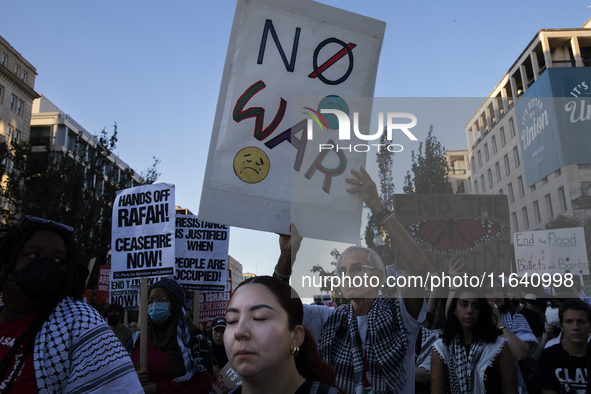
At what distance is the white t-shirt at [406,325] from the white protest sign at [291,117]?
53cm

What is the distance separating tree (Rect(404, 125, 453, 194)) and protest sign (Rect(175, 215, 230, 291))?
4257 millimetres

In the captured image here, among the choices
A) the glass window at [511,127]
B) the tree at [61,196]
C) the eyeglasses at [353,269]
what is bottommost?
the eyeglasses at [353,269]

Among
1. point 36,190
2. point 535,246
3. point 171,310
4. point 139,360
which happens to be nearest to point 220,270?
point 171,310

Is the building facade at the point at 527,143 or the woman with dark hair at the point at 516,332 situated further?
the woman with dark hair at the point at 516,332

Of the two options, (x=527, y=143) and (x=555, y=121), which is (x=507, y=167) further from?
(x=527, y=143)

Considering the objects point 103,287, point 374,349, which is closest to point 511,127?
point 374,349

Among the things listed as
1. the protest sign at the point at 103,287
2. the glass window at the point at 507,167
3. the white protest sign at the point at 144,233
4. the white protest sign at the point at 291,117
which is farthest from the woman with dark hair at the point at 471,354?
the protest sign at the point at 103,287

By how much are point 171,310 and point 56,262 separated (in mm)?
2222

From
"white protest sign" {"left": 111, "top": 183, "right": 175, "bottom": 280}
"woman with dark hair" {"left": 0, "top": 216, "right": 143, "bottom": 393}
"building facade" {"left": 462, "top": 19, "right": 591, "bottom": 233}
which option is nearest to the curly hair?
"building facade" {"left": 462, "top": 19, "right": 591, "bottom": 233}

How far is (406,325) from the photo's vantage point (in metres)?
2.41

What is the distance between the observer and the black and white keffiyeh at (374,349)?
2.39m

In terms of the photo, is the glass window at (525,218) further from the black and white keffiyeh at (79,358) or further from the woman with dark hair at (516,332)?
the black and white keffiyeh at (79,358)

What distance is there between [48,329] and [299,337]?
3.67 ft

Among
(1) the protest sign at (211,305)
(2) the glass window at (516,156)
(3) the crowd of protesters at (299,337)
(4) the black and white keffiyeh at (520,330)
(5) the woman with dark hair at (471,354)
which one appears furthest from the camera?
(1) the protest sign at (211,305)
